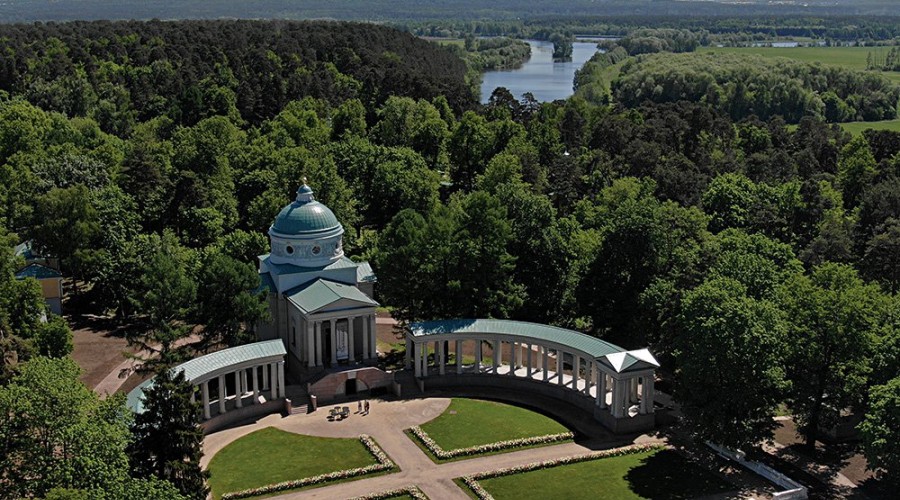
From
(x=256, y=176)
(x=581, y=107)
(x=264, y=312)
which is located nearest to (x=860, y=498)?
(x=264, y=312)

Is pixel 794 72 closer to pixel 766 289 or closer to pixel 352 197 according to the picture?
pixel 352 197

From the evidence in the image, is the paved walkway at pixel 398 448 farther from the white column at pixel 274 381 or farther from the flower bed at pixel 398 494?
the white column at pixel 274 381

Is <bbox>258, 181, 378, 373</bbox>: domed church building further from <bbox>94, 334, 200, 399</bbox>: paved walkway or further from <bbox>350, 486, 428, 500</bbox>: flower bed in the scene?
<bbox>350, 486, 428, 500</bbox>: flower bed

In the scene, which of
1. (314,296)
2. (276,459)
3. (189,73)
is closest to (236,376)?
(276,459)

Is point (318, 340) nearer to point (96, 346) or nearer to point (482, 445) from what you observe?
point (482, 445)

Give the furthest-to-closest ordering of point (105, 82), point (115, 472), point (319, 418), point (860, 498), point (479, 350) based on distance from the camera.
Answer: point (105, 82), point (479, 350), point (319, 418), point (860, 498), point (115, 472)

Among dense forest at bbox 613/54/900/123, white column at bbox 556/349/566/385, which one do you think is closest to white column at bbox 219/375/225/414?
white column at bbox 556/349/566/385
